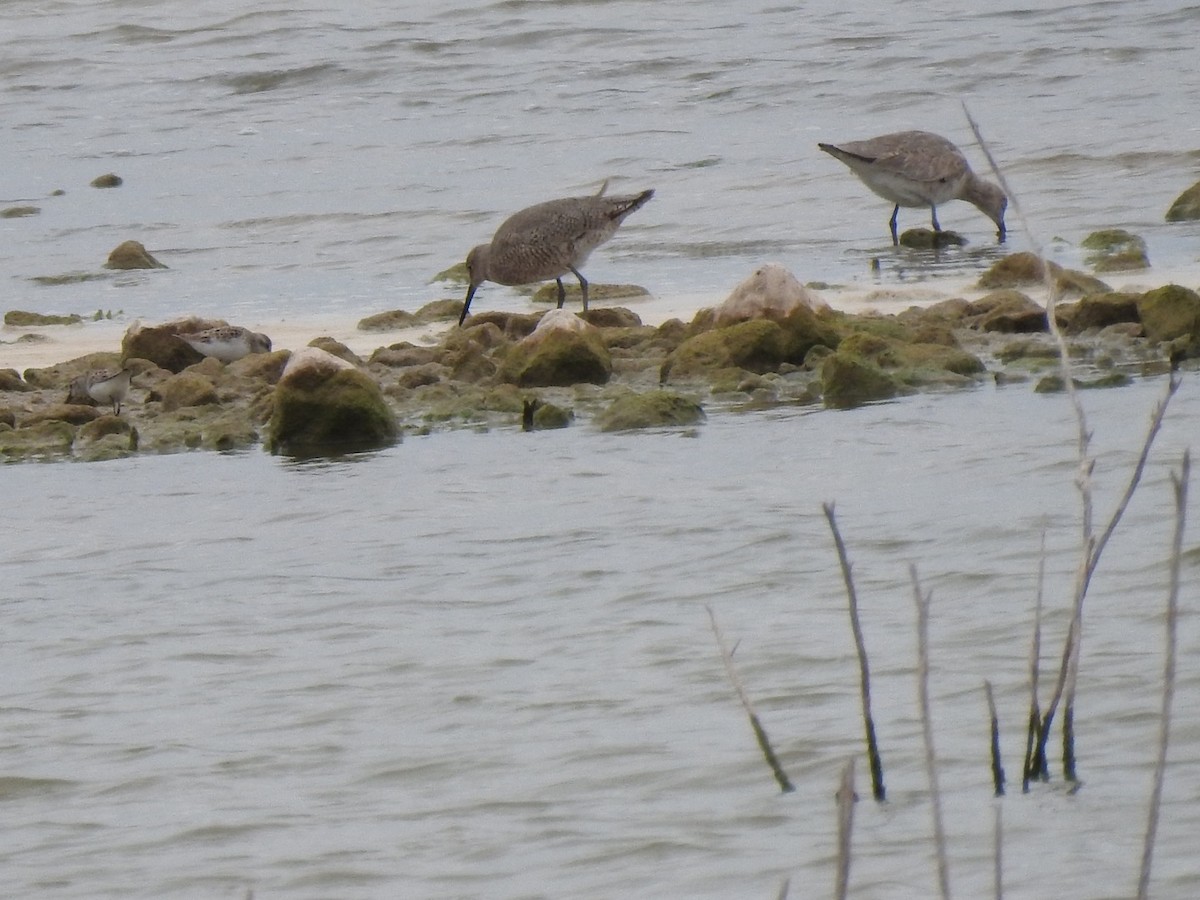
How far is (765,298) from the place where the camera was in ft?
32.0

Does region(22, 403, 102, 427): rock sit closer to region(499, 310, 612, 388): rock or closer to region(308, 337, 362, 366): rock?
region(308, 337, 362, 366): rock

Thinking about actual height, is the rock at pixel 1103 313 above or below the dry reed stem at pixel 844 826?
below

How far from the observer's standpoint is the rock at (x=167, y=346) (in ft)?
34.0

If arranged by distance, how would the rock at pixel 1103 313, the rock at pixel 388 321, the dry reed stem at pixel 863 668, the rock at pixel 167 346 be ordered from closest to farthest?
the dry reed stem at pixel 863 668 < the rock at pixel 1103 313 < the rock at pixel 167 346 < the rock at pixel 388 321

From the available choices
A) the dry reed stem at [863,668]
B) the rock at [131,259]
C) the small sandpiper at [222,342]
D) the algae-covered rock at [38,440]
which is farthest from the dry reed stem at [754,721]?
the rock at [131,259]

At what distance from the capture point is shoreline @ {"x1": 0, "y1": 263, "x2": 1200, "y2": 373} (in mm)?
11008

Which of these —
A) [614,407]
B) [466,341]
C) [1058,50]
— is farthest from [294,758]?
[1058,50]

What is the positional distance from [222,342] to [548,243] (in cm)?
223

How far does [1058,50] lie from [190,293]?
1149 cm

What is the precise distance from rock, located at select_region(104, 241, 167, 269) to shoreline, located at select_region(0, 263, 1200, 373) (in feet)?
8.63

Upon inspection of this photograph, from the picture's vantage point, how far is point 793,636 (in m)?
5.16

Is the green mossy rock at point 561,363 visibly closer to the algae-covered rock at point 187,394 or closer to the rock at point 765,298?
the rock at point 765,298

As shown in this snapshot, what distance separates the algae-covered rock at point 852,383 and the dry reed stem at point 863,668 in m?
4.49

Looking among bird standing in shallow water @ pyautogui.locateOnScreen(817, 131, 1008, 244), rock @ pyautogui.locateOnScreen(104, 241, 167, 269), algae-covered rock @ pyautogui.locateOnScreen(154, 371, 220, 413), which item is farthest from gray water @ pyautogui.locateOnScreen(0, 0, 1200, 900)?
rock @ pyautogui.locateOnScreen(104, 241, 167, 269)
